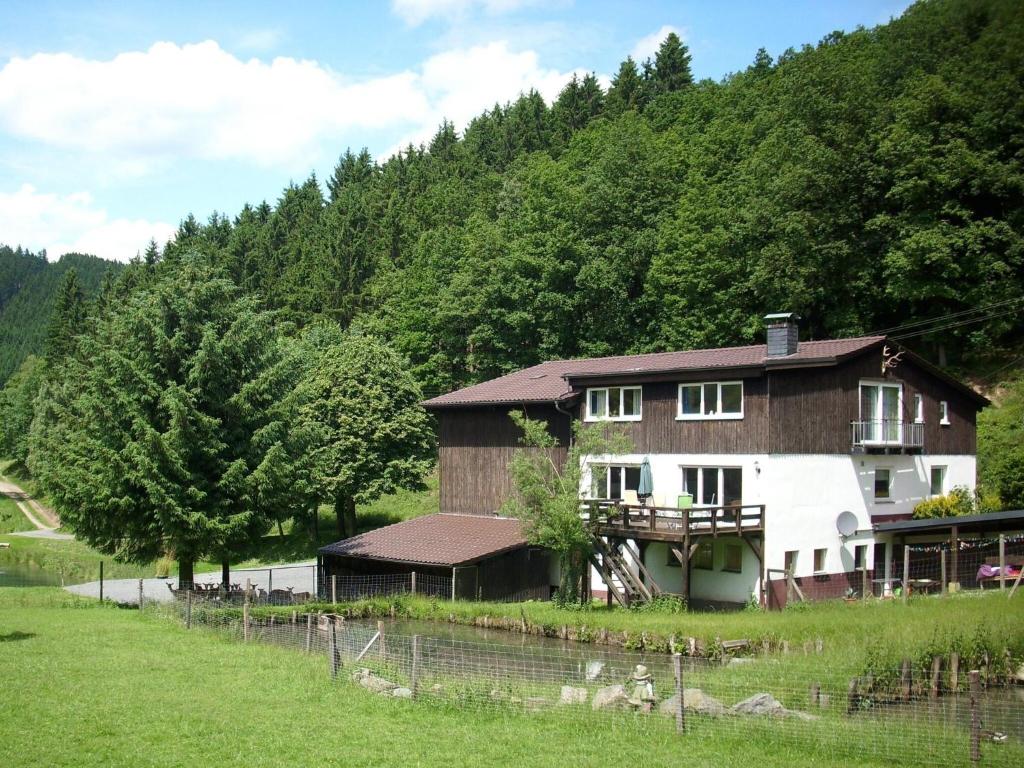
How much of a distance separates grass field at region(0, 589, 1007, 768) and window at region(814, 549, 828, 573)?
55.9 feet

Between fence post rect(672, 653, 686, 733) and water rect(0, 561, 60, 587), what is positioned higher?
fence post rect(672, 653, 686, 733)

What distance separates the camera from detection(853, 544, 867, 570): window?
30.3 m

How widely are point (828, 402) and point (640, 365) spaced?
637 cm

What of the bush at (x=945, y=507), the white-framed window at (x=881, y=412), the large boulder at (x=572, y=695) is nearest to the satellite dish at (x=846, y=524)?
the white-framed window at (x=881, y=412)

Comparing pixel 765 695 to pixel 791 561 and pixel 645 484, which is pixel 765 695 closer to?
pixel 791 561

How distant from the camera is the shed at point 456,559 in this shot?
102 ft

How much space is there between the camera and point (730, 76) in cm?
7950

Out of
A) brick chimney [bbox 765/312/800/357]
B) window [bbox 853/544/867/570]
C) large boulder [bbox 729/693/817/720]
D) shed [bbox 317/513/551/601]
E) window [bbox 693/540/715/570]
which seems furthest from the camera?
shed [bbox 317/513/551/601]

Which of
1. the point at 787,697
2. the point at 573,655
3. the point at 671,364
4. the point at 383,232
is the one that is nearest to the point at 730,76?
the point at 383,232

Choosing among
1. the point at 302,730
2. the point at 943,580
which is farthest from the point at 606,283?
the point at 302,730

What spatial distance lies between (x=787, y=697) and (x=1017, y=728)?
3326mm

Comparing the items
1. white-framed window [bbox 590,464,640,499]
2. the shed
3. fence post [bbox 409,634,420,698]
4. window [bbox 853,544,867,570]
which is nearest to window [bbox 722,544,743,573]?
white-framed window [bbox 590,464,640,499]

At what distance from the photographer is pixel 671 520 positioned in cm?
2833

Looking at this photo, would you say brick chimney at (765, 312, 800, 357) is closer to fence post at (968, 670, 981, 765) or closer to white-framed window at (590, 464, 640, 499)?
white-framed window at (590, 464, 640, 499)
